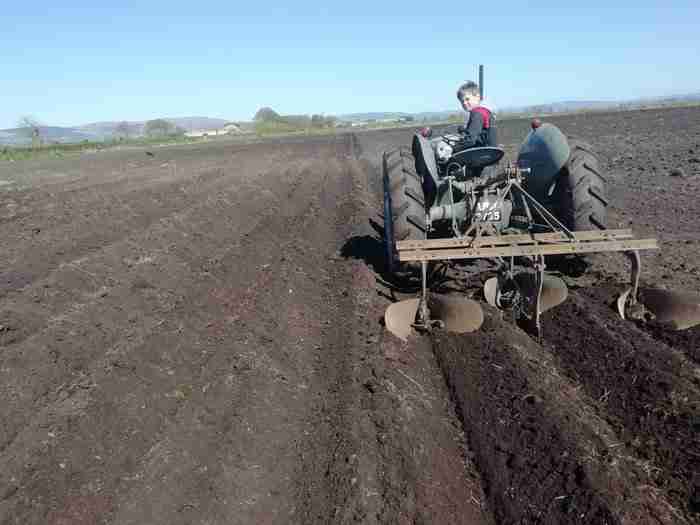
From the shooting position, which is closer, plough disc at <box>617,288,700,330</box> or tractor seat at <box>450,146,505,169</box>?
plough disc at <box>617,288,700,330</box>

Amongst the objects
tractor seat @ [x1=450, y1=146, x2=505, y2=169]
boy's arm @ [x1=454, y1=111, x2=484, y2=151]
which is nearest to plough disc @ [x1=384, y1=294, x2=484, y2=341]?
tractor seat @ [x1=450, y1=146, x2=505, y2=169]

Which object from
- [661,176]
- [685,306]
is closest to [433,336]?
[685,306]

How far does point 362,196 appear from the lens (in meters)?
11.1

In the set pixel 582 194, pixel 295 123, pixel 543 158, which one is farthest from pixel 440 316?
pixel 295 123

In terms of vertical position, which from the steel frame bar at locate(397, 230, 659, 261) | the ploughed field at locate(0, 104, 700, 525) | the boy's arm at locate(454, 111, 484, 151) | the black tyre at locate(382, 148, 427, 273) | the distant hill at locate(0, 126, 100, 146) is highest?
the boy's arm at locate(454, 111, 484, 151)

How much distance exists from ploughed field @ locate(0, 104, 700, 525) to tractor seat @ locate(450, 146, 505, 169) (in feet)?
3.65

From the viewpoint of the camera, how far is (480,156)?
16.2ft

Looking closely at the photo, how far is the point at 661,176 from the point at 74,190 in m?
13.0

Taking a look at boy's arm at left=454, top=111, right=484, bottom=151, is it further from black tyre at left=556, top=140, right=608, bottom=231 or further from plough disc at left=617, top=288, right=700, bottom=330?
plough disc at left=617, top=288, right=700, bottom=330

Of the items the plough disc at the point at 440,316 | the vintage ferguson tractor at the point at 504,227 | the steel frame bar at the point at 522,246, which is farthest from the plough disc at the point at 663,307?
the plough disc at the point at 440,316

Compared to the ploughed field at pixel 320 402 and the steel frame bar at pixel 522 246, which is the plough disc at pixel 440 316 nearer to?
the ploughed field at pixel 320 402

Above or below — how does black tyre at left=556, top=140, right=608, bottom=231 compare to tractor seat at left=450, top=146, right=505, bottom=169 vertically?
below

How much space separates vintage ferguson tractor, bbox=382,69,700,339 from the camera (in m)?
4.25

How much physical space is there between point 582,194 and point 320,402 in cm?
306
